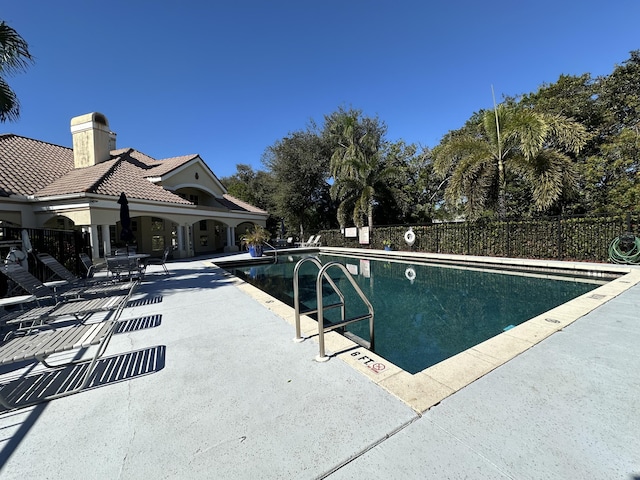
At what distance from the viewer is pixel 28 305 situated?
598 cm

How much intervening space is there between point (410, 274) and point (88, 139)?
771 inches

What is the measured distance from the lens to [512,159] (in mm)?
13305

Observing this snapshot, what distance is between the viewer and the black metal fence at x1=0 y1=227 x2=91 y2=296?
6.61 m

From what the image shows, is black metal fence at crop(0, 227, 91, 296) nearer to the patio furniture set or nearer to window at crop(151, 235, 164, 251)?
the patio furniture set

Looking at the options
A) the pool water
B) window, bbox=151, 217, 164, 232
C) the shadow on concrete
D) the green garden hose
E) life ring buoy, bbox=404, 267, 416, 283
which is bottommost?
the pool water

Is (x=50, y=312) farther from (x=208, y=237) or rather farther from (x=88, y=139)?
(x=208, y=237)

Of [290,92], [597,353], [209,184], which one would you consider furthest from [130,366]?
[290,92]

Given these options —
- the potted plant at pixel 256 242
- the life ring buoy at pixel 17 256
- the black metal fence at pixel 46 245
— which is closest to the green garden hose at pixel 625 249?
the potted plant at pixel 256 242

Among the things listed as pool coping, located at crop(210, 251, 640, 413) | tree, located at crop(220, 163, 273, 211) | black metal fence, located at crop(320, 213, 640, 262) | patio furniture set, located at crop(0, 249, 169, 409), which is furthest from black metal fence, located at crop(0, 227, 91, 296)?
tree, located at crop(220, 163, 273, 211)

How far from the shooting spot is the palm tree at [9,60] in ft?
22.3

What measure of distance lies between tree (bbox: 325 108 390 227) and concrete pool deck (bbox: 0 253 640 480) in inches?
641

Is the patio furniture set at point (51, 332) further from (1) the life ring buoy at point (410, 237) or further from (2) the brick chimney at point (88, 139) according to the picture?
(1) the life ring buoy at point (410, 237)

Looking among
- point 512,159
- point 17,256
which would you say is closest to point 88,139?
point 17,256

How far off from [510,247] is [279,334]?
1370cm
